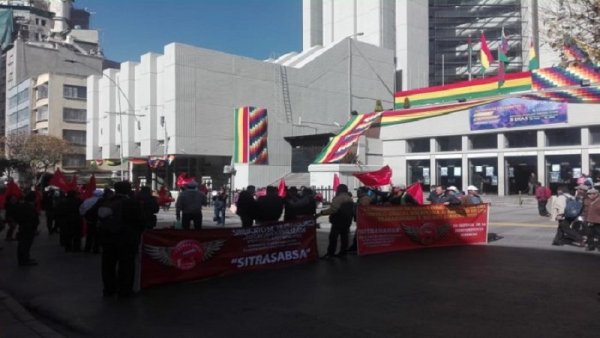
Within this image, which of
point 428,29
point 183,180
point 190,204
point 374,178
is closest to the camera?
point 190,204

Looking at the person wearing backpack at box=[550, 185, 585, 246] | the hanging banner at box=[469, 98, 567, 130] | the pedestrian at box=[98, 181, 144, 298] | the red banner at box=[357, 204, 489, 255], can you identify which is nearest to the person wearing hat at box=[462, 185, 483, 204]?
the red banner at box=[357, 204, 489, 255]

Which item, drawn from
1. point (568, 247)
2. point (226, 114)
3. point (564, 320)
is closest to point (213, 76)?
point (226, 114)

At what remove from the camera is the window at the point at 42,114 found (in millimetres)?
70719

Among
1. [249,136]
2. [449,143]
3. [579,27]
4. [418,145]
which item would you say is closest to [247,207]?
[579,27]

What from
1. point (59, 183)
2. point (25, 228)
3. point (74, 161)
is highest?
point (74, 161)

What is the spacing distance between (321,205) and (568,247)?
16698 mm

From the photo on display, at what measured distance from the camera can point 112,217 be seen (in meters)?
7.81

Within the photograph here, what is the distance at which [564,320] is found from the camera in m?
6.38

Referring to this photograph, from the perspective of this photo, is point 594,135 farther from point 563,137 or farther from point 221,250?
Answer: point 221,250

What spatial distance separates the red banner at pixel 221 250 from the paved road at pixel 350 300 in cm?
23

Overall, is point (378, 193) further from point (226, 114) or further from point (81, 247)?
point (226, 114)

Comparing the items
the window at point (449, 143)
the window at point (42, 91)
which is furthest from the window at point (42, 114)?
the window at point (449, 143)

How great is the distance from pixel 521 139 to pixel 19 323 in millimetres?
28555

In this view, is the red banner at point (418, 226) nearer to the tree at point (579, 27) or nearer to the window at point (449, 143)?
the tree at point (579, 27)
